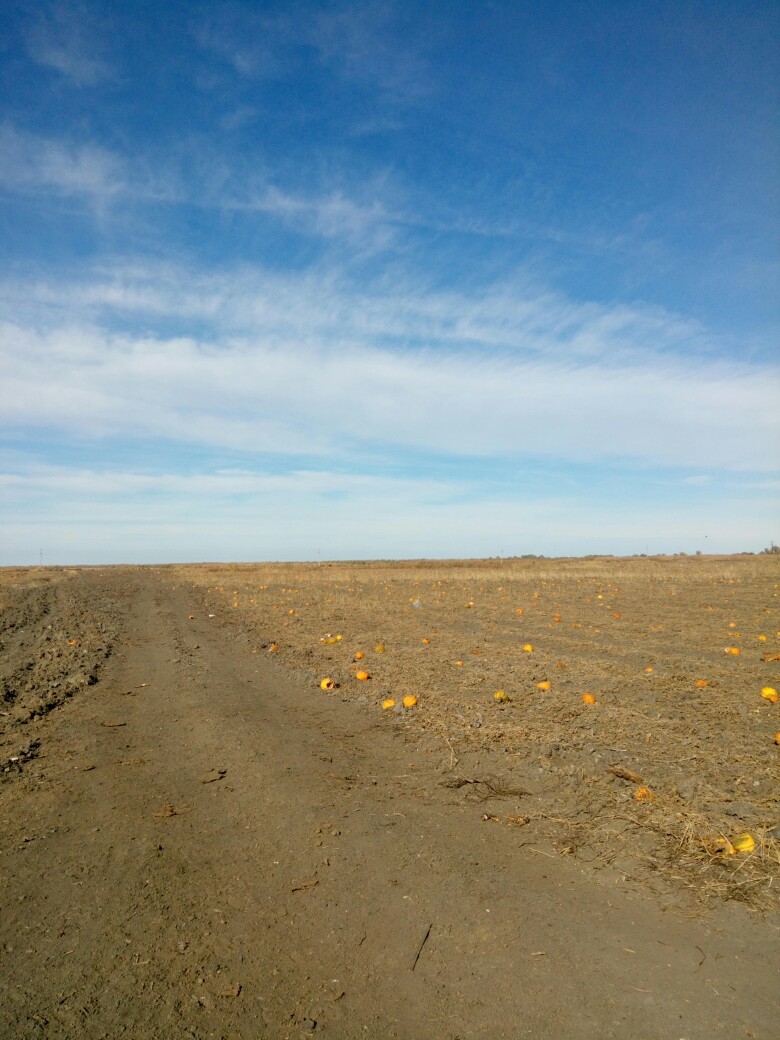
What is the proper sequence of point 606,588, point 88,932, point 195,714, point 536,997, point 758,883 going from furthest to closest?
point 606,588
point 195,714
point 758,883
point 88,932
point 536,997

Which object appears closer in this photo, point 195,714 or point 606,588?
point 195,714

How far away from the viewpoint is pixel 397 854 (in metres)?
5.16

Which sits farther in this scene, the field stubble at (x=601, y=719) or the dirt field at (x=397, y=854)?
the field stubble at (x=601, y=719)

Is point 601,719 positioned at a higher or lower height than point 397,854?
higher

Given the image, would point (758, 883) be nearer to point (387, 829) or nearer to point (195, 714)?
point (387, 829)

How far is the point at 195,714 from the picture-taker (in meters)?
9.34

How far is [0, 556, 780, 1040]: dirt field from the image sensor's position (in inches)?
138

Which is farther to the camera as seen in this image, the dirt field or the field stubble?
the field stubble

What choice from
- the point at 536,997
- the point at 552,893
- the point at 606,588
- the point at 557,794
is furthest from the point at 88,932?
the point at 606,588

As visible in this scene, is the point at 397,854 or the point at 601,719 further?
the point at 601,719

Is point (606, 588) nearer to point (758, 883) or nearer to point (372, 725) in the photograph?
point (372, 725)

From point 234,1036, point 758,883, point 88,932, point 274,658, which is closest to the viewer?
point 234,1036

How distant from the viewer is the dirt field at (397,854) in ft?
11.5

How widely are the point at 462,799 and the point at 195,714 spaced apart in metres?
4.91
